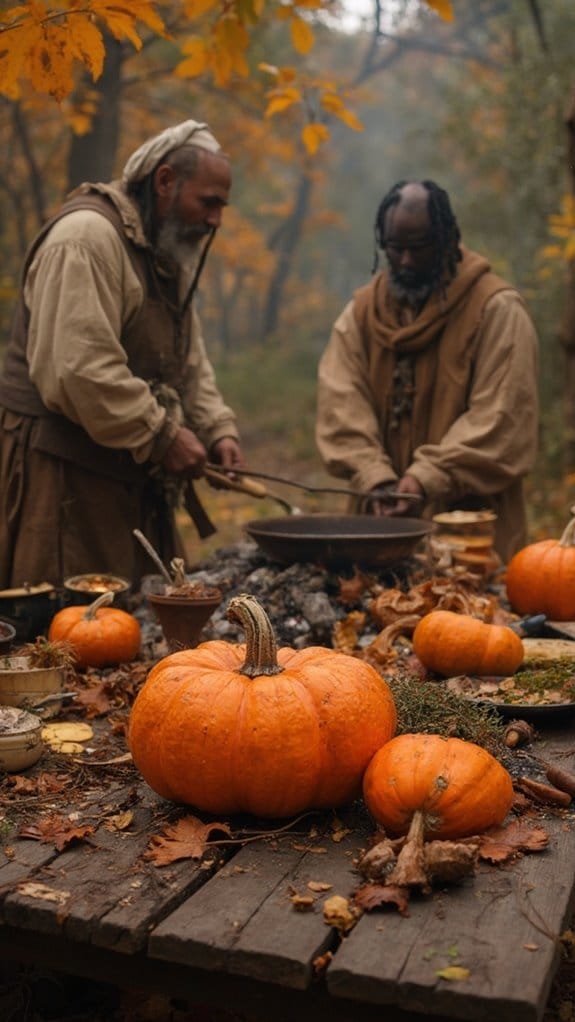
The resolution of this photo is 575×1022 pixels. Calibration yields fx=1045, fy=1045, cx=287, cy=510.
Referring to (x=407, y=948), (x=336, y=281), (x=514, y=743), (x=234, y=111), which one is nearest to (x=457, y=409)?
(x=514, y=743)

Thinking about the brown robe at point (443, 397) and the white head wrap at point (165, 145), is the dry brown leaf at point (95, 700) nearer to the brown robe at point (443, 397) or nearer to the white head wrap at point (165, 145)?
the brown robe at point (443, 397)

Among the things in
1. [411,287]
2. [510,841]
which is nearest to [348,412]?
[411,287]

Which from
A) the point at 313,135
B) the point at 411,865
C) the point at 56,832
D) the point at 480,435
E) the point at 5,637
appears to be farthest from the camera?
the point at 480,435

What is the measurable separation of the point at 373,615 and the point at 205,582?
895 millimetres

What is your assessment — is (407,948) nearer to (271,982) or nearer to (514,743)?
(271,982)

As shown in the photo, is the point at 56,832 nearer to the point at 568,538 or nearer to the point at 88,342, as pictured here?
the point at 88,342

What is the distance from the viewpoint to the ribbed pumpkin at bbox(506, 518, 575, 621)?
435cm

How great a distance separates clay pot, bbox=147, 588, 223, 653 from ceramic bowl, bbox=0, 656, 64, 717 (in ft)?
1.85

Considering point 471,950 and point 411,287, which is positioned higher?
point 411,287

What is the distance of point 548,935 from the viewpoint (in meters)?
2.04

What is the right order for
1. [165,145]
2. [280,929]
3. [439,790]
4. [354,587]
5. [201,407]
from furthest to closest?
[201,407] < [165,145] < [354,587] < [439,790] < [280,929]

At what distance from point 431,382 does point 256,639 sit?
3.23 m

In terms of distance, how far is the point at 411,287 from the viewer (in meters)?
5.49

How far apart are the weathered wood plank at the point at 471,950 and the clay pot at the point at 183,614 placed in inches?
68.5
